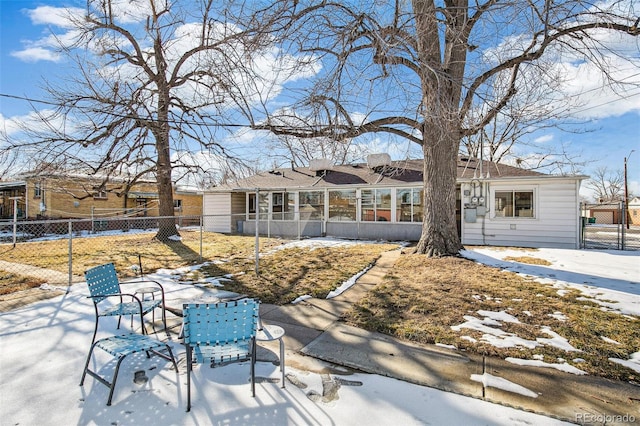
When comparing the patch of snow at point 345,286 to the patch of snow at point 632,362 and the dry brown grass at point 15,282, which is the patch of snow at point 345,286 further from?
the dry brown grass at point 15,282

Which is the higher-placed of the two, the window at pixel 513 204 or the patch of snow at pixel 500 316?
the window at pixel 513 204

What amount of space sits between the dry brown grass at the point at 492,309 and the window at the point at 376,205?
7718mm

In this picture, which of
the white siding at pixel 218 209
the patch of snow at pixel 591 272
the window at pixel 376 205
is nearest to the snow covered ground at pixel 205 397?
the patch of snow at pixel 591 272

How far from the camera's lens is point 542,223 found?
38.7 ft

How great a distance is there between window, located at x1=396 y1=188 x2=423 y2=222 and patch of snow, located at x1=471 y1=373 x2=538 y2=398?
11426 millimetres

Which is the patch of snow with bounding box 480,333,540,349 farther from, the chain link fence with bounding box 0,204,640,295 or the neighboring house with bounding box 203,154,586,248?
the neighboring house with bounding box 203,154,586,248

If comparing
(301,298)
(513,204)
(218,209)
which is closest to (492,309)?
(301,298)

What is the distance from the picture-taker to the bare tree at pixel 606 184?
42.8 meters

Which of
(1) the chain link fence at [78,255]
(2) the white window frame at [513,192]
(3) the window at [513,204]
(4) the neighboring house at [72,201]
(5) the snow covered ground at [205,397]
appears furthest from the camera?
(4) the neighboring house at [72,201]

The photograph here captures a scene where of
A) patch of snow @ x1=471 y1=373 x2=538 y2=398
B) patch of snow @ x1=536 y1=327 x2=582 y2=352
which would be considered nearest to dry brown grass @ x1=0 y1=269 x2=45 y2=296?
patch of snow @ x1=471 y1=373 x2=538 y2=398

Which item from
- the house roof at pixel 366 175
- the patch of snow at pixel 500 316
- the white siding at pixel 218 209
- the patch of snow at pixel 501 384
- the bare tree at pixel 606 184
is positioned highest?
the bare tree at pixel 606 184

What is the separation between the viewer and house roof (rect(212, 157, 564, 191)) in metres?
13.7

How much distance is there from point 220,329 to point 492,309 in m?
4.30

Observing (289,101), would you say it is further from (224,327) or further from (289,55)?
(224,327)
